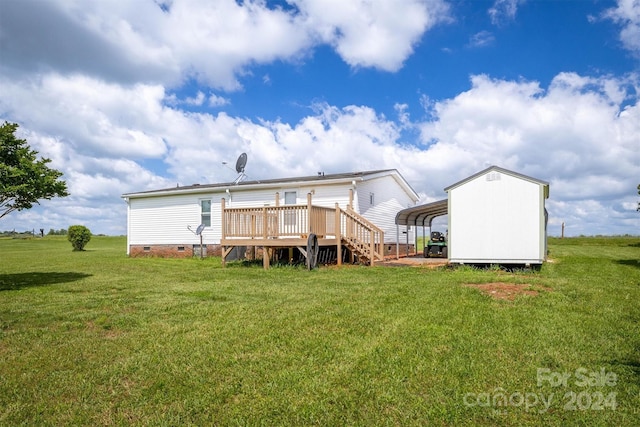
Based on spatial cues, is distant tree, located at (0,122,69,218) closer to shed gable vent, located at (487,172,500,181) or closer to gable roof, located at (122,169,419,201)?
gable roof, located at (122,169,419,201)

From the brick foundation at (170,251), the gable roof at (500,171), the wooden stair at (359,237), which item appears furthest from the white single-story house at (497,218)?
the brick foundation at (170,251)

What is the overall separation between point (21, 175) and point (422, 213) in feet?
45.3

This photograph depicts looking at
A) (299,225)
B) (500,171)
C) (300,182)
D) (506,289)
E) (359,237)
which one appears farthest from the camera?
(300,182)

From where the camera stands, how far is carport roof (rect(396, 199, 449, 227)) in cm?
1546

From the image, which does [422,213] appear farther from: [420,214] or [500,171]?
[500,171]

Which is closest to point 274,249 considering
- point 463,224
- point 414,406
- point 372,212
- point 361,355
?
point 372,212

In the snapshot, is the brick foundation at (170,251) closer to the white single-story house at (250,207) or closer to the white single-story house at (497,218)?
the white single-story house at (250,207)

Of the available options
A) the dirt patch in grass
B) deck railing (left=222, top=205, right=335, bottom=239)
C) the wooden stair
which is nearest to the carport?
the wooden stair

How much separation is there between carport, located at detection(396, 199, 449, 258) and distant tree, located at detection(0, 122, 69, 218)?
11.1 m

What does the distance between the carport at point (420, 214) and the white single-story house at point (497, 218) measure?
2018 millimetres

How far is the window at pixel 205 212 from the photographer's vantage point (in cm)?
1902

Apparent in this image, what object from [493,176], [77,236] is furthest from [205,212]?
[77,236]

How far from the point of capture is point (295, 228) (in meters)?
13.2

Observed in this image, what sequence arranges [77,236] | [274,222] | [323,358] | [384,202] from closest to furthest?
1. [323,358]
2. [274,222]
3. [384,202]
4. [77,236]
